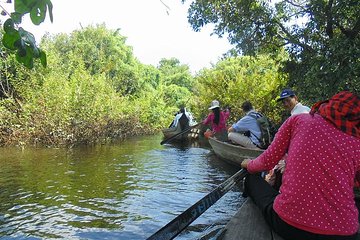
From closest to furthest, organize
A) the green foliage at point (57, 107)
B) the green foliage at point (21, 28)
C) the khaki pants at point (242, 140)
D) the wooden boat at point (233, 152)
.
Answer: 1. the green foliage at point (21, 28)
2. the wooden boat at point (233, 152)
3. the khaki pants at point (242, 140)
4. the green foliage at point (57, 107)

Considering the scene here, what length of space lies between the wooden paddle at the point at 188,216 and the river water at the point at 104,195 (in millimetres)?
1668

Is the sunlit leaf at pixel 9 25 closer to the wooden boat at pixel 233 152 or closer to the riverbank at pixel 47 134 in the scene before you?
the wooden boat at pixel 233 152

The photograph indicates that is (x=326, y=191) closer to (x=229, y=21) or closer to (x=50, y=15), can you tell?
(x=50, y=15)

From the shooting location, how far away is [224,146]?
9695 millimetres

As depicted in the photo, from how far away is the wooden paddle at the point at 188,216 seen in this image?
2.42 m

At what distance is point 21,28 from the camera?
1183 millimetres

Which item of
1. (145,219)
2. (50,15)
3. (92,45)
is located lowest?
(145,219)

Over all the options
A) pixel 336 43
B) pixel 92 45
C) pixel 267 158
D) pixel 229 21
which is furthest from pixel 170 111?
pixel 267 158

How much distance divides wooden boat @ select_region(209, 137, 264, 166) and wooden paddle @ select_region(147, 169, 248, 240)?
437 cm

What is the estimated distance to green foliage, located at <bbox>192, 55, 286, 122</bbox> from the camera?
55.4ft

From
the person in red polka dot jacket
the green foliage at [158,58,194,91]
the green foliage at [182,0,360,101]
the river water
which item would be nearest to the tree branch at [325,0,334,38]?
the green foliage at [182,0,360,101]

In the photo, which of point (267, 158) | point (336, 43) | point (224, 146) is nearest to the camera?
point (267, 158)

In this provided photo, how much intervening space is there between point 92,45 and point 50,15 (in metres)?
30.0

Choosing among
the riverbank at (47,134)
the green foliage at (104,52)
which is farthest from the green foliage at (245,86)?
the green foliage at (104,52)
